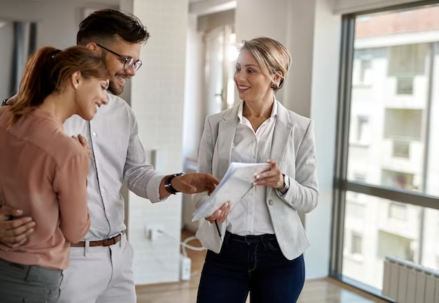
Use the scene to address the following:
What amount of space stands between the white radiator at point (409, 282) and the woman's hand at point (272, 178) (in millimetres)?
2397

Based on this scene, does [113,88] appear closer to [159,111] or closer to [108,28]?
[108,28]

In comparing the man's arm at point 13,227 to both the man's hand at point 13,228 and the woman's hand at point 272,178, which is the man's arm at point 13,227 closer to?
the man's hand at point 13,228

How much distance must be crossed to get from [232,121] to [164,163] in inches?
93.3

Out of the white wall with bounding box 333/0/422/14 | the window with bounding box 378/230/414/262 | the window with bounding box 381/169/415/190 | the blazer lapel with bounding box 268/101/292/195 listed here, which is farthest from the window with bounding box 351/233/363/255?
the blazer lapel with bounding box 268/101/292/195

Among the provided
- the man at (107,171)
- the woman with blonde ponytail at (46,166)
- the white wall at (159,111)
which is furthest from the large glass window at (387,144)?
the woman with blonde ponytail at (46,166)

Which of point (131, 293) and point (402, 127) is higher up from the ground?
point (402, 127)

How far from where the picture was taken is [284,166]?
221 centimetres

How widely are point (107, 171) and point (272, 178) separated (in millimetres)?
598

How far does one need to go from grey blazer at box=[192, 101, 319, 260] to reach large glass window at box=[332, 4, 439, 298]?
221cm

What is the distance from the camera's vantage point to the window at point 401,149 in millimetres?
4375

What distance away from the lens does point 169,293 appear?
4473 mm

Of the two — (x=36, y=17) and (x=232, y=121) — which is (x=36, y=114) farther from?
(x=36, y=17)

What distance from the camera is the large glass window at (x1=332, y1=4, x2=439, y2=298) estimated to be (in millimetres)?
4184

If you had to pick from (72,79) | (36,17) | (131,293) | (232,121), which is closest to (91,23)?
(72,79)
